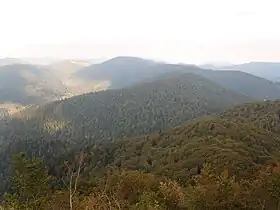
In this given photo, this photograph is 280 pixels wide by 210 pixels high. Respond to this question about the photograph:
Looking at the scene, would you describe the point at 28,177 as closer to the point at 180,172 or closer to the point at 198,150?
the point at 180,172

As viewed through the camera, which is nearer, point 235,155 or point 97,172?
point 235,155

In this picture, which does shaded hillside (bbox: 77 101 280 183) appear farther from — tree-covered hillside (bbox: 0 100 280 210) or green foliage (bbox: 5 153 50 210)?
green foliage (bbox: 5 153 50 210)

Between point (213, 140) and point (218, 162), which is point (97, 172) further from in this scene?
point (218, 162)

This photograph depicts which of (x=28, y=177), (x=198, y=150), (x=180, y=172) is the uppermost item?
(x=28, y=177)

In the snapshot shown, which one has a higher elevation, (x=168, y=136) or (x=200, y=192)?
(x=200, y=192)

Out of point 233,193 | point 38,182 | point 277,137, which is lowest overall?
point 277,137

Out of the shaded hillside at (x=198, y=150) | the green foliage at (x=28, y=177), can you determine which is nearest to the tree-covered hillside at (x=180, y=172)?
the shaded hillside at (x=198, y=150)

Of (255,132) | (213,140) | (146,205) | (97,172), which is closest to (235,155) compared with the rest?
(213,140)

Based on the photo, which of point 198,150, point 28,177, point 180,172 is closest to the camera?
point 28,177

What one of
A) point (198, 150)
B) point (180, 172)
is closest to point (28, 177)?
point (180, 172)

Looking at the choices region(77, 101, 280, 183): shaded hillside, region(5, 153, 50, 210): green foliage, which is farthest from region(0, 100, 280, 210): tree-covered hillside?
region(5, 153, 50, 210): green foliage

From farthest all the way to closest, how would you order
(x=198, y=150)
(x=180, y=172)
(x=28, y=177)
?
1. (x=198, y=150)
2. (x=180, y=172)
3. (x=28, y=177)
